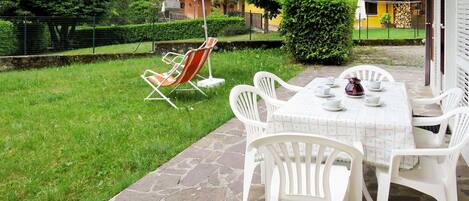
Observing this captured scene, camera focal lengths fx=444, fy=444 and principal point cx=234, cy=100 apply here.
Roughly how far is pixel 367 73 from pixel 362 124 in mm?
2146

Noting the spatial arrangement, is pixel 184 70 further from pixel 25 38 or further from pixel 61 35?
pixel 61 35

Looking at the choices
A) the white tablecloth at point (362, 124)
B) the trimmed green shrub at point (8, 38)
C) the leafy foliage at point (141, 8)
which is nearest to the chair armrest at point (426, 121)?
the white tablecloth at point (362, 124)

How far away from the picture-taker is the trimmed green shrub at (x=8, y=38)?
1266 cm

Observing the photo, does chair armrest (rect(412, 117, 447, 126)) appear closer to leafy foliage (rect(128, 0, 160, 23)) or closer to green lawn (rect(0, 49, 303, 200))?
green lawn (rect(0, 49, 303, 200))

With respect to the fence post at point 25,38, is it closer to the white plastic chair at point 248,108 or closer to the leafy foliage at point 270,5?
the leafy foliage at point 270,5

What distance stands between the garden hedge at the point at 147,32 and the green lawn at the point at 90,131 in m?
4.46

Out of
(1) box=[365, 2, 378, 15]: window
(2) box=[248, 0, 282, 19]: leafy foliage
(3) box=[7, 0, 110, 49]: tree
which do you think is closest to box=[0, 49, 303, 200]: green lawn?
(2) box=[248, 0, 282, 19]: leafy foliage

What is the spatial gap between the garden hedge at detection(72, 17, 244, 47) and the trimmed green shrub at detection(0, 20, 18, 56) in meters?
1.63

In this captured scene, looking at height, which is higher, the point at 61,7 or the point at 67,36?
the point at 61,7

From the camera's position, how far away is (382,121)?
2482 millimetres

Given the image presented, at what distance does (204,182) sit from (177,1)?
33.5 metres

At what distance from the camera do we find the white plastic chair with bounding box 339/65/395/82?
171 inches

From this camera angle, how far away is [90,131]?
16.4ft

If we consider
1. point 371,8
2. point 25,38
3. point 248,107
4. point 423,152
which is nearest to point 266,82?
point 248,107
